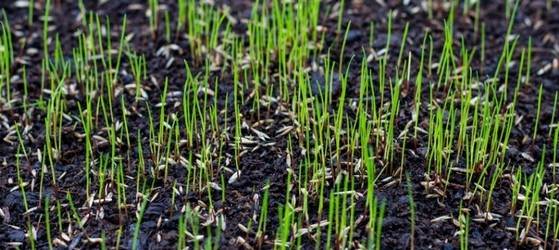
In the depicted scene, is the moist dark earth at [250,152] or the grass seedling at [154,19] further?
the grass seedling at [154,19]

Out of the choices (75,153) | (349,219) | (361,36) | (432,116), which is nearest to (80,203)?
(75,153)

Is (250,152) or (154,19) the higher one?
(154,19)

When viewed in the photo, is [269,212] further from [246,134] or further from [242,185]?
[246,134]

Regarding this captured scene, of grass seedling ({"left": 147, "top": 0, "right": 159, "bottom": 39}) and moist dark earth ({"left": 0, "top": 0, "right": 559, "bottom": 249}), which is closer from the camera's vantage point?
moist dark earth ({"left": 0, "top": 0, "right": 559, "bottom": 249})

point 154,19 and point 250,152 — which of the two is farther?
point 154,19

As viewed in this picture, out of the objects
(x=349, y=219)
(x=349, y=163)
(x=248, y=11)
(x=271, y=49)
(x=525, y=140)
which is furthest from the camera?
(x=248, y=11)

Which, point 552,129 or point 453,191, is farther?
point 552,129

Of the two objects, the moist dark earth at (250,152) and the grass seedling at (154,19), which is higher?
the grass seedling at (154,19)

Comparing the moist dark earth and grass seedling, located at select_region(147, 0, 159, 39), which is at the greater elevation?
grass seedling, located at select_region(147, 0, 159, 39)
